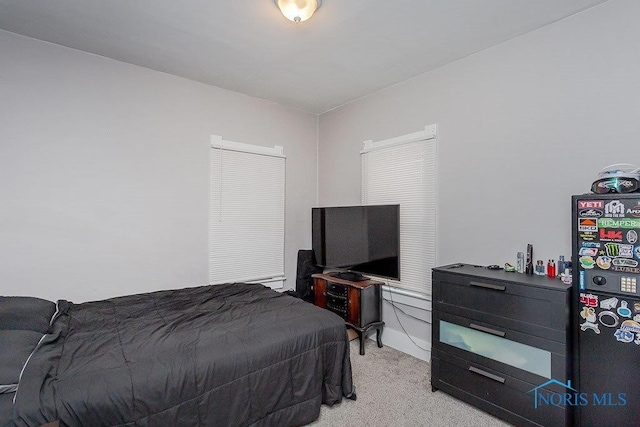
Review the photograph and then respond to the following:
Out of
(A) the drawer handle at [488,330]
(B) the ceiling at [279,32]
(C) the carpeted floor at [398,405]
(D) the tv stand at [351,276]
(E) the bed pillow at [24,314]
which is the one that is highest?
(B) the ceiling at [279,32]

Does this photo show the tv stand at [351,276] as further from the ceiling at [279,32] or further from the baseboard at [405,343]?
the ceiling at [279,32]

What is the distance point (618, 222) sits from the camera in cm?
169

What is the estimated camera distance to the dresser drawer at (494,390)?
1859 mm

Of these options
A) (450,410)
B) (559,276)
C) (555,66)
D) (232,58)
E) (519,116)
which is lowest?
(450,410)

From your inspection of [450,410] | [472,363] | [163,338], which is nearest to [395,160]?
[472,363]

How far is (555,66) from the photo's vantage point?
2213 mm

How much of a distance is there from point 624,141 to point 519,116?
0.66 metres

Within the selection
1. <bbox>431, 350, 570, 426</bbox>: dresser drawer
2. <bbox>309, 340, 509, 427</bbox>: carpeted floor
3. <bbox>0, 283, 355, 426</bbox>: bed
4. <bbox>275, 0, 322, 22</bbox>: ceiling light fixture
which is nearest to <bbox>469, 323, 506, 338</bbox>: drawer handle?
<bbox>431, 350, 570, 426</bbox>: dresser drawer

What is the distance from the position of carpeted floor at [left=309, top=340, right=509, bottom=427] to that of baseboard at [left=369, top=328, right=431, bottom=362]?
13cm

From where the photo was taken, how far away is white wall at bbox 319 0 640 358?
1979 millimetres

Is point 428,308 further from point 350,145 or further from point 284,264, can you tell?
point 350,145

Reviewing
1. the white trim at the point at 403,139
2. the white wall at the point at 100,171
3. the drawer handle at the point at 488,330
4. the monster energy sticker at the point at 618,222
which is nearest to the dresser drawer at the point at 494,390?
the drawer handle at the point at 488,330

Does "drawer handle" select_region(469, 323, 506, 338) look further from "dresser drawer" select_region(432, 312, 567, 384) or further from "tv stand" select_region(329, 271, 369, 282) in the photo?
"tv stand" select_region(329, 271, 369, 282)

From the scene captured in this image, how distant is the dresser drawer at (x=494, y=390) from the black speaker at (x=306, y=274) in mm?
1694
